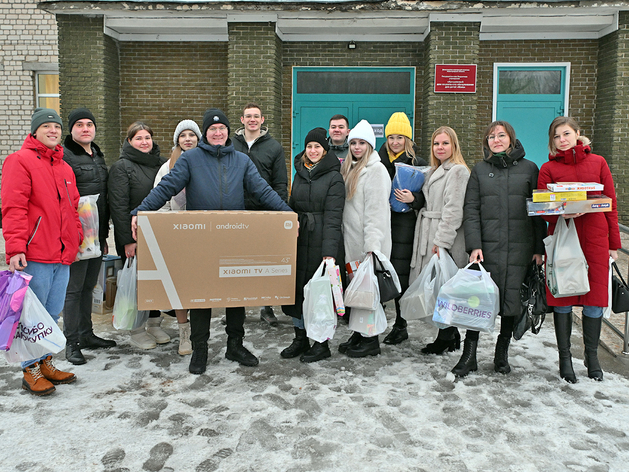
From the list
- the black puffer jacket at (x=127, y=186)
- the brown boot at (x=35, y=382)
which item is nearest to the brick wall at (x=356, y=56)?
the black puffer jacket at (x=127, y=186)

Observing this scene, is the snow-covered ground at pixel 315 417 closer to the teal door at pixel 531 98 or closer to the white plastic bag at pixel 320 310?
the white plastic bag at pixel 320 310

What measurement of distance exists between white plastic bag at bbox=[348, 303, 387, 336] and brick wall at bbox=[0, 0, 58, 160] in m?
10.5

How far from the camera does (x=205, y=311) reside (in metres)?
3.52

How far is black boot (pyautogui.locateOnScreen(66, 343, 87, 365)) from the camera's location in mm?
3604

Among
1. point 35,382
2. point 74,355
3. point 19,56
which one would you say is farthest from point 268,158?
point 19,56

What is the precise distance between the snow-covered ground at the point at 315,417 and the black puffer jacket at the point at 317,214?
2.56 ft

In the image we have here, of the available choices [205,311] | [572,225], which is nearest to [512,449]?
[572,225]

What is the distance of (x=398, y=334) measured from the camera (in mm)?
4184

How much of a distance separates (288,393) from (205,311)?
86cm

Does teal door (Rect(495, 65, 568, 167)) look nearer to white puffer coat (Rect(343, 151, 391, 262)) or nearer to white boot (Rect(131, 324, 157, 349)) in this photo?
white puffer coat (Rect(343, 151, 391, 262))

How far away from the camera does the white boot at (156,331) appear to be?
4.10 meters

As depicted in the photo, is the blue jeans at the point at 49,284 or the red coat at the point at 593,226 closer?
the blue jeans at the point at 49,284

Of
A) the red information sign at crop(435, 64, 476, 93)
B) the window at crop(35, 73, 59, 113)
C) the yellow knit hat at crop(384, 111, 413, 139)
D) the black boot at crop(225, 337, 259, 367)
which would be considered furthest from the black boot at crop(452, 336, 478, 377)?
the window at crop(35, 73, 59, 113)

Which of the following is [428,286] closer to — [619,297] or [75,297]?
[619,297]
